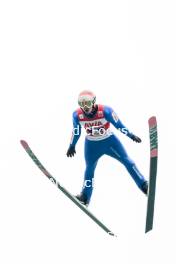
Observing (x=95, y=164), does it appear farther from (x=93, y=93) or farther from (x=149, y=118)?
(x=149, y=118)

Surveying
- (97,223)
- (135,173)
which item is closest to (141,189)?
(135,173)

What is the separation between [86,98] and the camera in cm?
799

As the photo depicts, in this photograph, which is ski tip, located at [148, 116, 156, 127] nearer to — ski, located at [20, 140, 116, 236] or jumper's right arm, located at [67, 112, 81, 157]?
jumper's right arm, located at [67, 112, 81, 157]

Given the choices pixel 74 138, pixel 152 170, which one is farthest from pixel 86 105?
pixel 152 170

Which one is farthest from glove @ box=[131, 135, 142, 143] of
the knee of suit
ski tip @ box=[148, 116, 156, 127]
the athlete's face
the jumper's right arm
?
ski tip @ box=[148, 116, 156, 127]

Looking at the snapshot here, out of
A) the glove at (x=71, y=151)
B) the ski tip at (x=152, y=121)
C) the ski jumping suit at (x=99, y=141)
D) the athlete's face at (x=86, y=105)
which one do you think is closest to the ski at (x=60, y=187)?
the ski jumping suit at (x=99, y=141)

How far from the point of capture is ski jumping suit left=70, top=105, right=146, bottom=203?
8.21m

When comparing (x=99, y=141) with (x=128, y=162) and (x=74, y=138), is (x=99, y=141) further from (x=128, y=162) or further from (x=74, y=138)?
(x=128, y=162)

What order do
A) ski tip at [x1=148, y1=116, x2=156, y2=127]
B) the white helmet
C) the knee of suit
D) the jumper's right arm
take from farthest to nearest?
the knee of suit → the jumper's right arm → the white helmet → ski tip at [x1=148, y1=116, x2=156, y2=127]

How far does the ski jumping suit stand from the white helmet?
0.20m

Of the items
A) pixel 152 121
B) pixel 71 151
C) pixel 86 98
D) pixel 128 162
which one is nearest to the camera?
pixel 152 121

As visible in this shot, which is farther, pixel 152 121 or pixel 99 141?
pixel 99 141

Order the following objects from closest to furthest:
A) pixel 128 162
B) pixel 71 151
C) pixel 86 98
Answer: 1. pixel 86 98
2. pixel 71 151
3. pixel 128 162

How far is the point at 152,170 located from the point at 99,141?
124 cm
